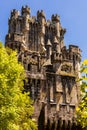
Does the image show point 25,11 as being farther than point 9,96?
Yes

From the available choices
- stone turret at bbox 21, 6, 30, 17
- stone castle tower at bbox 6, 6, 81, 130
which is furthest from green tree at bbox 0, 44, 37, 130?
stone turret at bbox 21, 6, 30, 17

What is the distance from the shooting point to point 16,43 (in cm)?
4778

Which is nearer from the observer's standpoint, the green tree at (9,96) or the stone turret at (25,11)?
the green tree at (9,96)

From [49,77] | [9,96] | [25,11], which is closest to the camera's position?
[9,96]

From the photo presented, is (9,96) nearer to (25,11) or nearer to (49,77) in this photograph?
(49,77)

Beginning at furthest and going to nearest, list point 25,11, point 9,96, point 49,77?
point 25,11
point 49,77
point 9,96

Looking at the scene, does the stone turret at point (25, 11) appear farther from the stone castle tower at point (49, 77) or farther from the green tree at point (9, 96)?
the green tree at point (9, 96)

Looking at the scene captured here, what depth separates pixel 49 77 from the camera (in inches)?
1654

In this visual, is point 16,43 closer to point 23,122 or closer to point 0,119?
point 23,122

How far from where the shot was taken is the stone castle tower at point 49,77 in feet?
125

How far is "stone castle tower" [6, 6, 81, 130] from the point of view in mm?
37969

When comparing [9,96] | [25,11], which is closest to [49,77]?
[9,96]

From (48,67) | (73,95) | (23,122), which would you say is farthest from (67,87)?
(23,122)

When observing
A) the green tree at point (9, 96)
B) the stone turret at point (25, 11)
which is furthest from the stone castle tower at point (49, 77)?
the green tree at point (9, 96)
